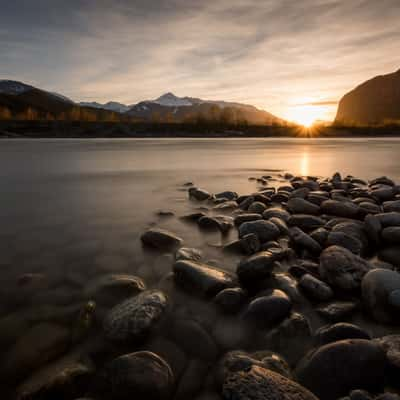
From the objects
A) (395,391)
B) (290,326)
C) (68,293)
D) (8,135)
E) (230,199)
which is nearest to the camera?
Result: (395,391)

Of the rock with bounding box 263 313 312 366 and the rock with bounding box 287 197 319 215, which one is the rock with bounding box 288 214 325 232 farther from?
the rock with bounding box 263 313 312 366

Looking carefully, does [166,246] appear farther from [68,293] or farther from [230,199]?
[230,199]

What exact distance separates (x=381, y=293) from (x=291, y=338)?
3.02ft

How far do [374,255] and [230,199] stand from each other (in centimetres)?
363

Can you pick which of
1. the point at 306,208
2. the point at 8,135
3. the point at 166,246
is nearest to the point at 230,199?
the point at 306,208

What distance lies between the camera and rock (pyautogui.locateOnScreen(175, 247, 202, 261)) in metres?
3.36

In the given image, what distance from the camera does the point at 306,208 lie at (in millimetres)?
5141

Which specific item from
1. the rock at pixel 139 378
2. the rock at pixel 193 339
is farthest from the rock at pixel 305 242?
A: the rock at pixel 139 378

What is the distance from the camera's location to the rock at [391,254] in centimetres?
329

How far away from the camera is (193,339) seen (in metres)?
2.15

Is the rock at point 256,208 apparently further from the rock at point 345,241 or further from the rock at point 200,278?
the rock at point 200,278

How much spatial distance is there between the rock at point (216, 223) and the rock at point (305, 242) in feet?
3.54

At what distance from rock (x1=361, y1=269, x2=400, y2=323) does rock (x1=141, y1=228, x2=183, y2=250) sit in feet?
7.63

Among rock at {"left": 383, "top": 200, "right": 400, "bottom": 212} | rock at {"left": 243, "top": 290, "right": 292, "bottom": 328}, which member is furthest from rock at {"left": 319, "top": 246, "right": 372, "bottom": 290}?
rock at {"left": 383, "top": 200, "right": 400, "bottom": 212}
